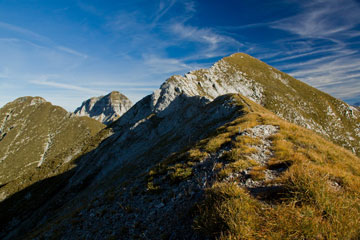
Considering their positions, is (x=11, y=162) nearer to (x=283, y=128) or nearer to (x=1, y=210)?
(x=1, y=210)

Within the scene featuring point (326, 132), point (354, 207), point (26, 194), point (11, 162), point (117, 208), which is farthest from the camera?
point (11, 162)

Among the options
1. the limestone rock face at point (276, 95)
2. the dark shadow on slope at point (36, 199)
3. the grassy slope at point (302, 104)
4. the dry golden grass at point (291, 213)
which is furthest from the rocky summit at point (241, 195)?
the grassy slope at point (302, 104)

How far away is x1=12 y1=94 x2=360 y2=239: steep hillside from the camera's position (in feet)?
14.4

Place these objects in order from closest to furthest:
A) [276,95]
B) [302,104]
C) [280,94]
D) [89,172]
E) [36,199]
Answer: [89,172]
[36,199]
[302,104]
[276,95]
[280,94]

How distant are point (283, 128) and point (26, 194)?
487 feet

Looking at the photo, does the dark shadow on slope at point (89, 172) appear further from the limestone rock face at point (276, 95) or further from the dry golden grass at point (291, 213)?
the dry golden grass at point (291, 213)

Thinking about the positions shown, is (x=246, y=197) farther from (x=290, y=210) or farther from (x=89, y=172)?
(x=89, y=172)

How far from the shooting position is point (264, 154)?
10336 millimetres

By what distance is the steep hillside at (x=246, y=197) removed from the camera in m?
4.39

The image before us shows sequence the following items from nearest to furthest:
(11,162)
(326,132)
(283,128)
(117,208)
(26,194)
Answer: (117,208), (283,128), (326,132), (26,194), (11,162)

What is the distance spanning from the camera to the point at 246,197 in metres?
5.22

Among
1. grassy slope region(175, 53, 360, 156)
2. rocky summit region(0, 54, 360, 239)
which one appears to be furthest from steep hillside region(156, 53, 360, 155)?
rocky summit region(0, 54, 360, 239)

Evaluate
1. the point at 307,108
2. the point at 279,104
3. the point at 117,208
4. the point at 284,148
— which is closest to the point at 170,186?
the point at 117,208

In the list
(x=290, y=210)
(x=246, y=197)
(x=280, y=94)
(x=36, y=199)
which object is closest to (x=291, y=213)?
(x=290, y=210)
